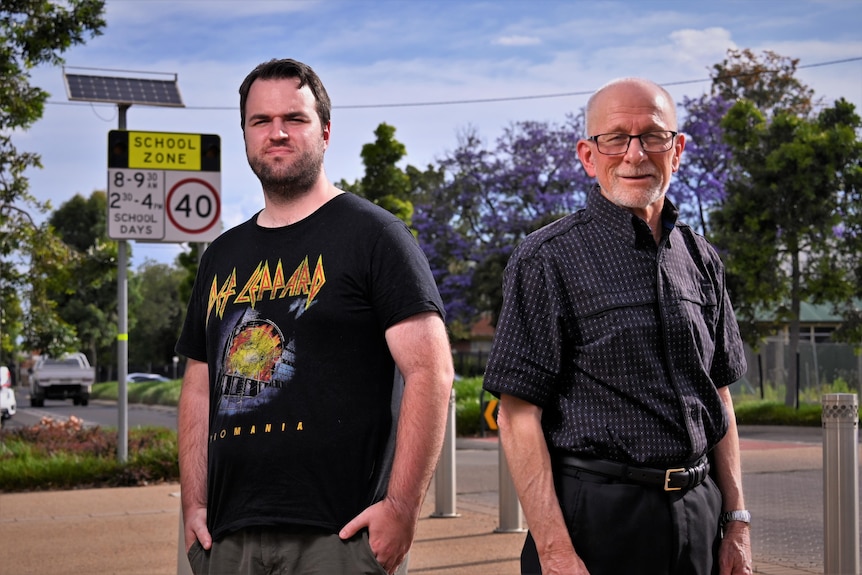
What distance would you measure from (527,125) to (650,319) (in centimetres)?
3646

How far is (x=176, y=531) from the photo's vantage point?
945 centimetres

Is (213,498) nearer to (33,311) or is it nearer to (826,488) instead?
(826,488)

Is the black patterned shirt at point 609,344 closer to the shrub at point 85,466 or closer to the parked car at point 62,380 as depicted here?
the shrub at point 85,466

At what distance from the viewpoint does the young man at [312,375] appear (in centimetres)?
301

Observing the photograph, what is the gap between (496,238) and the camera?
39781 millimetres

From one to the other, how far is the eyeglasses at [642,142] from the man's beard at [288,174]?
0.80 m

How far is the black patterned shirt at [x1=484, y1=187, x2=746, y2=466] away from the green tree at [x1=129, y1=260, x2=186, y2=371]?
74809mm

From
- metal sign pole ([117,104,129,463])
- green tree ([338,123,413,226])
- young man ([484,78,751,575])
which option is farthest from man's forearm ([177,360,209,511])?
green tree ([338,123,413,226])

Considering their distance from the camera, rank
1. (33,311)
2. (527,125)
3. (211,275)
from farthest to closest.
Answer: (527,125)
(33,311)
(211,275)

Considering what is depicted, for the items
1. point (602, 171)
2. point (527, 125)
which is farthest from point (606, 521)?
point (527, 125)

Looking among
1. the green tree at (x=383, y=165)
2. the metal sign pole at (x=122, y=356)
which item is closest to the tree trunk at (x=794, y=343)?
the green tree at (x=383, y=165)

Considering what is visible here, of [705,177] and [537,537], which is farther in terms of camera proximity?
[705,177]

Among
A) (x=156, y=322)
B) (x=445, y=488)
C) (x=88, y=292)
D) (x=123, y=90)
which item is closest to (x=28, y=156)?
(x=123, y=90)

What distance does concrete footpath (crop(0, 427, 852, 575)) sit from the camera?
7.89m
